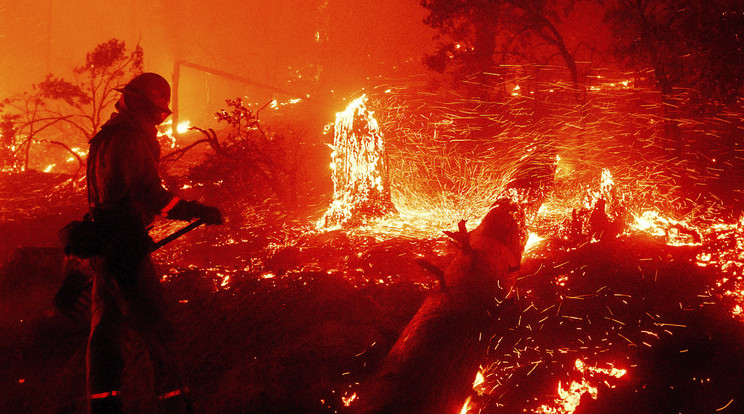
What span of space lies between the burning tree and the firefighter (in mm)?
4829

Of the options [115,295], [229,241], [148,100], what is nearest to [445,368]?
[115,295]

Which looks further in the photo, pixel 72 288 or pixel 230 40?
pixel 230 40

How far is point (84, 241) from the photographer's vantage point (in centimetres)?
247

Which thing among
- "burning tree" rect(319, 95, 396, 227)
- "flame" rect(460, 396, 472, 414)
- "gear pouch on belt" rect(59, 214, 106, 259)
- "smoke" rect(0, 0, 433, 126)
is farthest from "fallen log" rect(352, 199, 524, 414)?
"smoke" rect(0, 0, 433, 126)

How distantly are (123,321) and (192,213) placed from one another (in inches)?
31.0

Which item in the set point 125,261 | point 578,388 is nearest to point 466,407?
point 578,388

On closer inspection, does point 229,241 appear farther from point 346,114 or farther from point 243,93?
point 243,93

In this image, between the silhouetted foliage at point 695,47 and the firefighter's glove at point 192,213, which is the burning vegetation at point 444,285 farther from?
the firefighter's glove at point 192,213

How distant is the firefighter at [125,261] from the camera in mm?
2549

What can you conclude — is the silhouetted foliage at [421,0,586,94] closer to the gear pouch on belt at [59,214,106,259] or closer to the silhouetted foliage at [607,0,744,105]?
the silhouetted foliage at [607,0,744,105]

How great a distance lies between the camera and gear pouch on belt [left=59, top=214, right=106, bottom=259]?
2.46 meters

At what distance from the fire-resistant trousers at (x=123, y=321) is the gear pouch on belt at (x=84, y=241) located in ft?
0.31

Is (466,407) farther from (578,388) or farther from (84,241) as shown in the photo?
(84,241)

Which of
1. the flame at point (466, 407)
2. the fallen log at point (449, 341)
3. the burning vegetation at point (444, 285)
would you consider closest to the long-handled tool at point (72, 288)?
the burning vegetation at point (444, 285)
